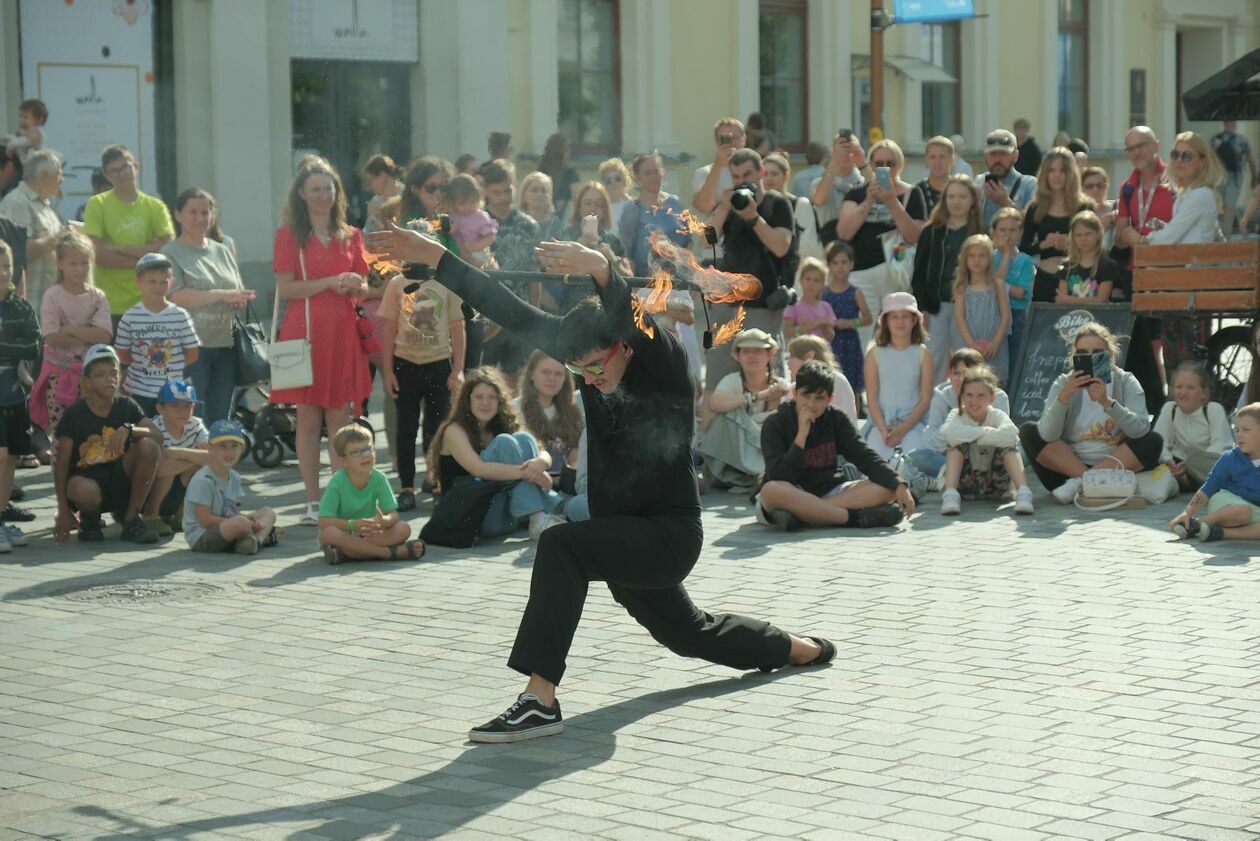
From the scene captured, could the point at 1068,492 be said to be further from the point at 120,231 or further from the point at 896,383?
the point at 120,231

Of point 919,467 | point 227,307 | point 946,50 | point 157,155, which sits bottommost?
point 919,467

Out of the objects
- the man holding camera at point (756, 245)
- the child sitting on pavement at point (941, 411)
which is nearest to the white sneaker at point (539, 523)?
the man holding camera at point (756, 245)

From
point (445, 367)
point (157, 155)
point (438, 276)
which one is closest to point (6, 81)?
point (157, 155)

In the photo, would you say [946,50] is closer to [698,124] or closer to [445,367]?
[698,124]

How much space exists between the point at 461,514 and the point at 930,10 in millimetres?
11834

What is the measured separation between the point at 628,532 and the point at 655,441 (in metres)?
0.33

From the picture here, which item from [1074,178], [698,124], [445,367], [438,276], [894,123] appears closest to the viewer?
[438,276]

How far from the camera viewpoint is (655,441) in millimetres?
6664

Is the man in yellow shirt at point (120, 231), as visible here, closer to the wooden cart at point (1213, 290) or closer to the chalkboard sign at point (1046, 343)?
the chalkboard sign at point (1046, 343)

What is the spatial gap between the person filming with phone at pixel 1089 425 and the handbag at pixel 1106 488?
0.51 feet

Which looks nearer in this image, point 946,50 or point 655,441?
point 655,441

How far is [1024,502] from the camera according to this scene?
36.7ft

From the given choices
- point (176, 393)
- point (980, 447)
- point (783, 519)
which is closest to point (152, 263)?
point (176, 393)

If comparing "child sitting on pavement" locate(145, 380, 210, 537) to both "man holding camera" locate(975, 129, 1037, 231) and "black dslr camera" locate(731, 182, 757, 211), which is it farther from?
"man holding camera" locate(975, 129, 1037, 231)
